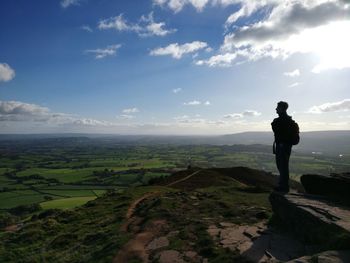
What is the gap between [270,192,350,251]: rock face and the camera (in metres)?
9.70

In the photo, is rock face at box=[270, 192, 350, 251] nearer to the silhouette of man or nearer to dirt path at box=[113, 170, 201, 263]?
the silhouette of man

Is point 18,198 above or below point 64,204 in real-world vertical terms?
below

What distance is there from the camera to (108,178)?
352ft

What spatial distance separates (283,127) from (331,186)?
3273 millimetres

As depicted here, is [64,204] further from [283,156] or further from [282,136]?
[282,136]

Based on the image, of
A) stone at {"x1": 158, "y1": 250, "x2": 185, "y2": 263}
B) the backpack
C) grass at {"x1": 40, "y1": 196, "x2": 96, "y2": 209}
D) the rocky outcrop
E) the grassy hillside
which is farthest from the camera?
grass at {"x1": 40, "y1": 196, "x2": 96, "y2": 209}

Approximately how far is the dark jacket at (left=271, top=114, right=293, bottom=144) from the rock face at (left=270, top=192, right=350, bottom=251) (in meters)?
2.39

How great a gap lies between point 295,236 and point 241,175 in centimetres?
3166

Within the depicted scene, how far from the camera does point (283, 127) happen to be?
14.5 metres

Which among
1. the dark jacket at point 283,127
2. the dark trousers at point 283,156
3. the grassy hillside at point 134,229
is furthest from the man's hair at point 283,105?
the grassy hillside at point 134,229

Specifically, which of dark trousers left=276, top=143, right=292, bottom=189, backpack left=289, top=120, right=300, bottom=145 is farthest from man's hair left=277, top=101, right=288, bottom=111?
dark trousers left=276, top=143, right=292, bottom=189

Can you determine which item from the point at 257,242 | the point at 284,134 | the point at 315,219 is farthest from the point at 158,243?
the point at 284,134

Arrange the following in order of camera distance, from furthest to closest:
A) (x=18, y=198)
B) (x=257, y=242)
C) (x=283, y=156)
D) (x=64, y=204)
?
(x=18, y=198)
(x=64, y=204)
(x=283, y=156)
(x=257, y=242)

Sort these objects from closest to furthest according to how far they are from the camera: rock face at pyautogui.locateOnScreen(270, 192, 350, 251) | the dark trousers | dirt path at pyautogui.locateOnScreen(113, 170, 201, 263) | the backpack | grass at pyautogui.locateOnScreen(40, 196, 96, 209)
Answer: rock face at pyautogui.locateOnScreen(270, 192, 350, 251) < dirt path at pyautogui.locateOnScreen(113, 170, 201, 263) < the backpack < the dark trousers < grass at pyautogui.locateOnScreen(40, 196, 96, 209)
